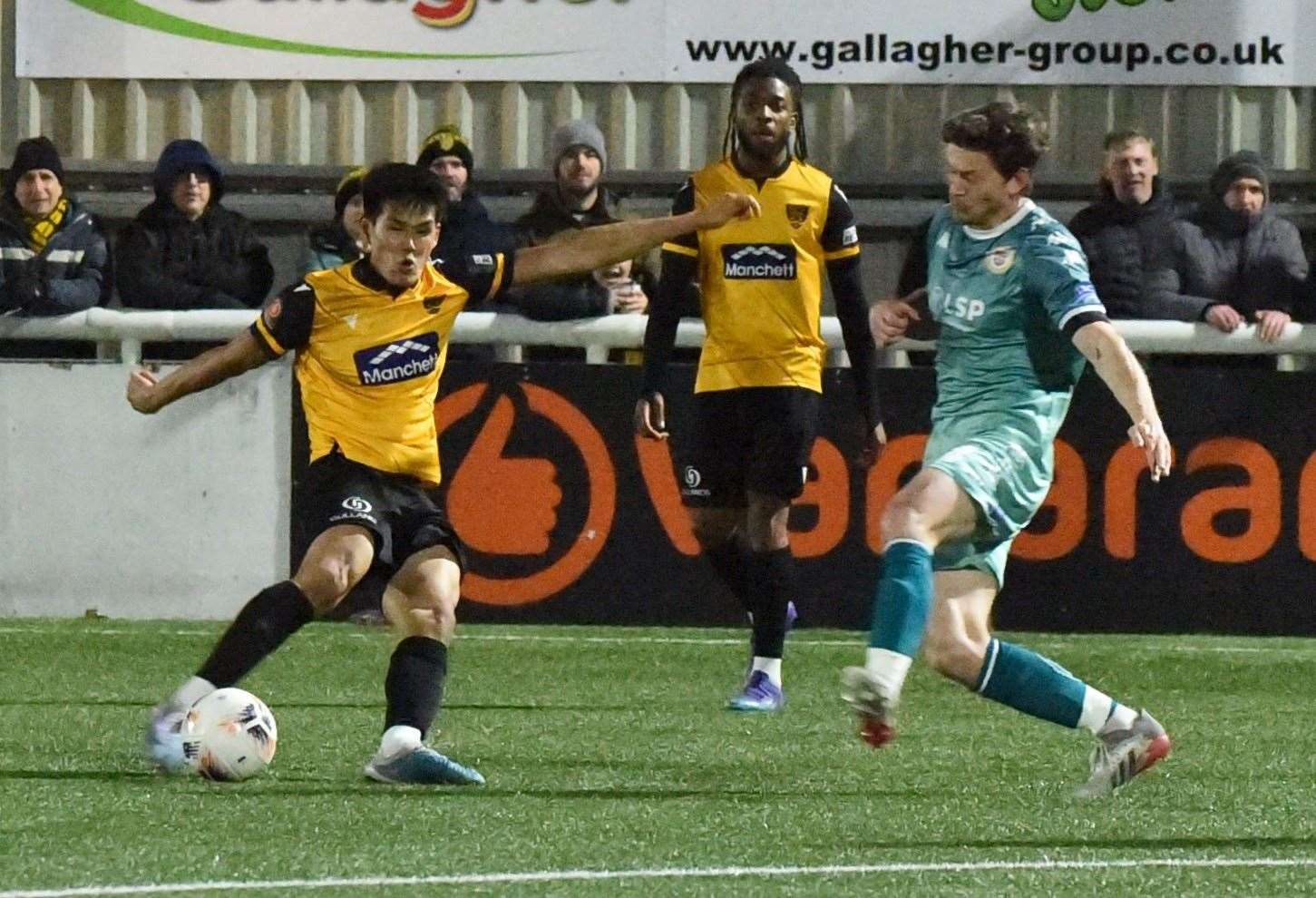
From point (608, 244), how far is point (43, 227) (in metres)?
5.26

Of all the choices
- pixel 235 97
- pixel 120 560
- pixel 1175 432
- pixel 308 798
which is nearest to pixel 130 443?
pixel 120 560

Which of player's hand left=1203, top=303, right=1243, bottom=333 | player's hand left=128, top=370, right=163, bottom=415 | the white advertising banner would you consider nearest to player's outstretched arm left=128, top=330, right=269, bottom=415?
player's hand left=128, top=370, right=163, bottom=415

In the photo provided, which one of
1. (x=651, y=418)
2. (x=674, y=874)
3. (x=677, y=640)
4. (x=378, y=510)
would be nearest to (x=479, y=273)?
(x=378, y=510)

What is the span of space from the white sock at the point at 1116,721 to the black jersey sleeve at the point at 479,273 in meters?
1.92

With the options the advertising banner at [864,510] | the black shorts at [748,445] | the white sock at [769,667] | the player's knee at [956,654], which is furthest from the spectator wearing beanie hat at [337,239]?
the player's knee at [956,654]

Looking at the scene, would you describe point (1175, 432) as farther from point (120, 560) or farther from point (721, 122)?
point (120, 560)

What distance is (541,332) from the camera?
11500 mm

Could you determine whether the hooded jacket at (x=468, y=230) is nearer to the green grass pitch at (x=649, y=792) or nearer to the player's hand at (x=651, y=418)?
the green grass pitch at (x=649, y=792)

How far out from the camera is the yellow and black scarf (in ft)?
39.2

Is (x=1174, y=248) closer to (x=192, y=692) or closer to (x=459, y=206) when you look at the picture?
(x=459, y=206)

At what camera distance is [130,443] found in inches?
453

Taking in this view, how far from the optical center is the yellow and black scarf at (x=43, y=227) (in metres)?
11.9

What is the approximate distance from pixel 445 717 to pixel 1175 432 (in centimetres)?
390

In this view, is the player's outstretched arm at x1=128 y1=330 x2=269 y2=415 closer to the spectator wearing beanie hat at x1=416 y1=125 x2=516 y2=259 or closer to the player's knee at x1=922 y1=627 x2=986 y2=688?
the player's knee at x1=922 y1=627 x2=986 y2=688
